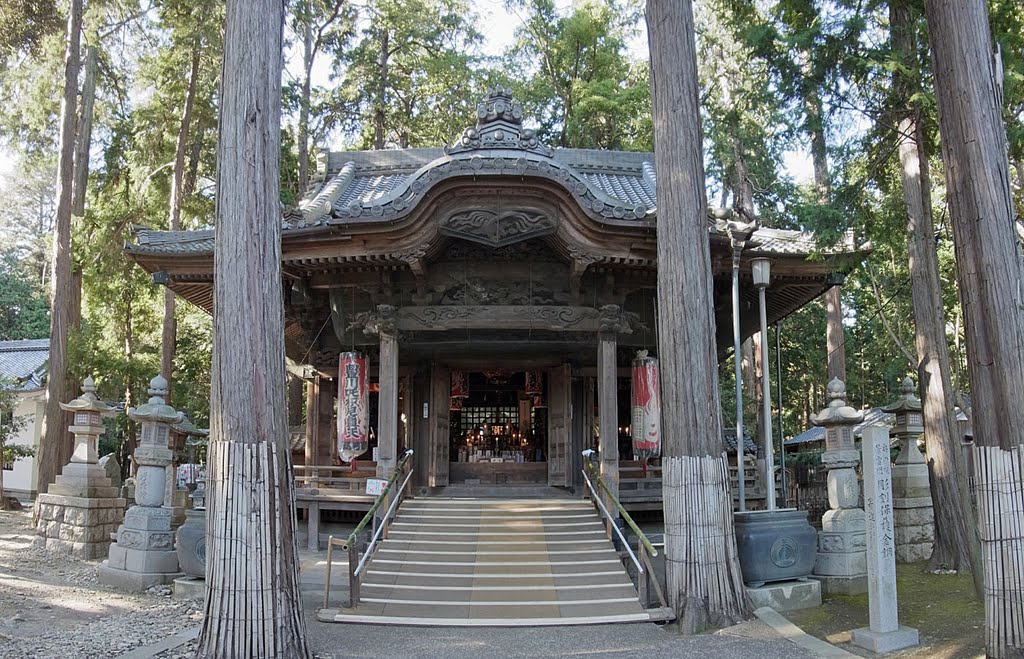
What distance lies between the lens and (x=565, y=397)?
14023mm

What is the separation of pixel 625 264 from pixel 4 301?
32.1 metres

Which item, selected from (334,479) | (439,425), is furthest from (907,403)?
(334,479)

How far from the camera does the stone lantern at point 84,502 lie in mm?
12109

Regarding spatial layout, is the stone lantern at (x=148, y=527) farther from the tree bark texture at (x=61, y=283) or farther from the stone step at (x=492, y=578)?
the tree bark texture at (x=61, y=283)

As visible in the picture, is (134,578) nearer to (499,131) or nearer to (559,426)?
(559,426)

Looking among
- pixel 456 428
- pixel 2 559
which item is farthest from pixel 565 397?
pixel 2 559

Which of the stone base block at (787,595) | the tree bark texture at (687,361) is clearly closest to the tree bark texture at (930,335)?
the stone base block at (787,595)

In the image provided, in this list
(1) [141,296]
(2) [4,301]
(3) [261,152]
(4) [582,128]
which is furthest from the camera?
(2) [4,301]

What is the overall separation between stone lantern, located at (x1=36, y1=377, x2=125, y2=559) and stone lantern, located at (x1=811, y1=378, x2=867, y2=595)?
11.1 meters

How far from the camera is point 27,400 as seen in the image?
23.2 metres

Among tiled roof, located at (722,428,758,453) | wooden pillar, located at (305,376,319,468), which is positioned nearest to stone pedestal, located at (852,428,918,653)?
wooden pillar, located at (305,376,319,468)

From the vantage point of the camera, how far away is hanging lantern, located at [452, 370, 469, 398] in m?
14.6

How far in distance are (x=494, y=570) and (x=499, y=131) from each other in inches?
263

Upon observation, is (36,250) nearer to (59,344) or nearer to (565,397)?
(59,344)
